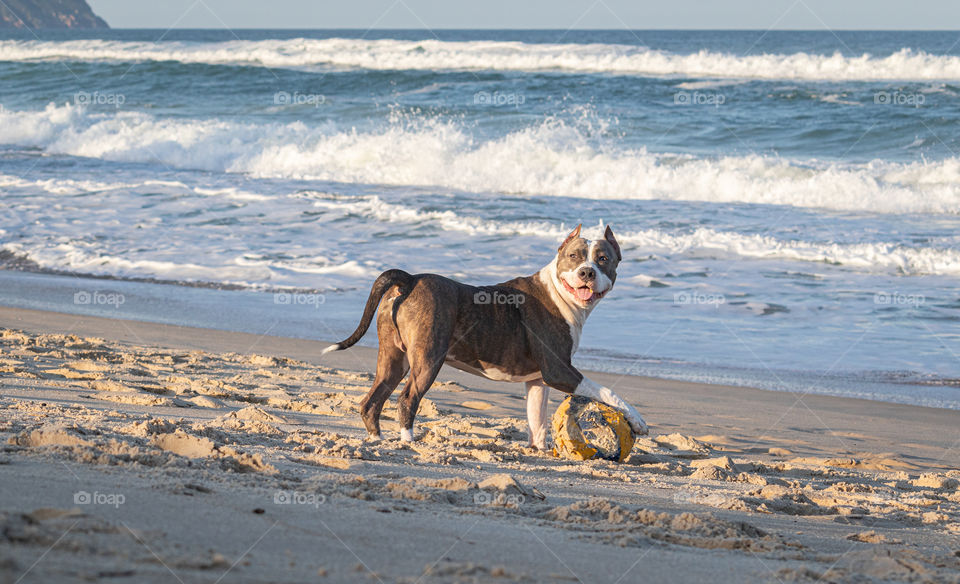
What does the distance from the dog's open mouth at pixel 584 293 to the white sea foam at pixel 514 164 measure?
12.9 m

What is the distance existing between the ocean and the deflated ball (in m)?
3.09

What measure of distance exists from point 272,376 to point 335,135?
16454mm

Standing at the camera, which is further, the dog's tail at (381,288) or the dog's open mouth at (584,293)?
the dog's open mouth at (584,293)

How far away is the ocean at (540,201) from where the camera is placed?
9.79 m

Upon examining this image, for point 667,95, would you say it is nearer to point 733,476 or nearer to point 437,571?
point 733,476

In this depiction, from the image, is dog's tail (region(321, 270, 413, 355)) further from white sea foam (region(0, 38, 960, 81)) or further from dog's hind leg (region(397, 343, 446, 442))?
white sea foam (region(0, 38, 960, 81))

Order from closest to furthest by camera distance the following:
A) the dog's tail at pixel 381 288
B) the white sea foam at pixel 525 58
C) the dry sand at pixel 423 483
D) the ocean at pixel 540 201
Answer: the dry sand at pixel 423 483, the dog's tail at pixel 381 288, the ocean at pixel 540 201, the white sea foam at pixel 525 58

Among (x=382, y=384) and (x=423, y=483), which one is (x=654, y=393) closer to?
(x=382, y=384)

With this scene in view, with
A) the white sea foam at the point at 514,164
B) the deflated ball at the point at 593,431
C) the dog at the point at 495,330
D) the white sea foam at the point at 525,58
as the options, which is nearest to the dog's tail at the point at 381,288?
the dog at the point at 495,330

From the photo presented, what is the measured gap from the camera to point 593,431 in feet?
17.8

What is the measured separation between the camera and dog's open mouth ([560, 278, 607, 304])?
18.1 ft

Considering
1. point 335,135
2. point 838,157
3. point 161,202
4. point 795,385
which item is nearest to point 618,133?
point 838,157

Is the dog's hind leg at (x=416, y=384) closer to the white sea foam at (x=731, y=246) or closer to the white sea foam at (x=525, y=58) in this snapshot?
the white sea foam at (x=731, y=246)

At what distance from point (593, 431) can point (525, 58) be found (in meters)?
36.5
